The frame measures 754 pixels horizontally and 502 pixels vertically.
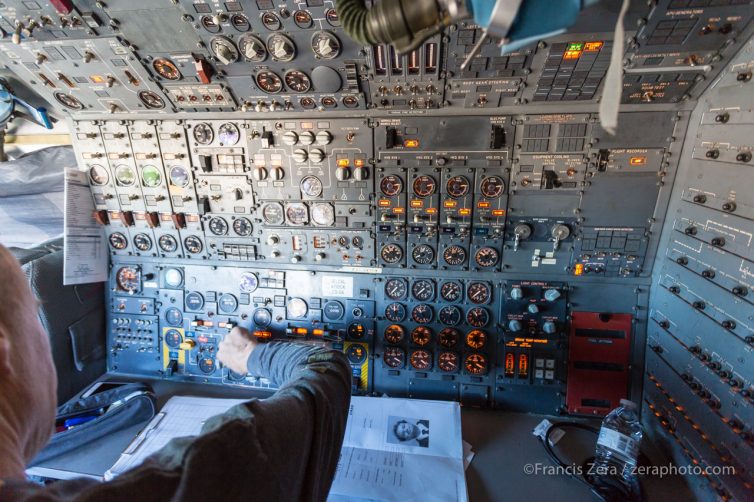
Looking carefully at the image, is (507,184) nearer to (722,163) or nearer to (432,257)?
(432,257)

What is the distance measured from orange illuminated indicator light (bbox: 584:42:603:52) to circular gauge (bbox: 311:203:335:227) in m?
1.73

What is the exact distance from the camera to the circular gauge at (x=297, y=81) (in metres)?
1.98

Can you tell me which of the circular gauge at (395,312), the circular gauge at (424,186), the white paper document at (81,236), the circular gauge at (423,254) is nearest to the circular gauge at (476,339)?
the circular gauge at (395,312)

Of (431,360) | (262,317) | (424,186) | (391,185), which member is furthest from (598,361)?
(262,317)

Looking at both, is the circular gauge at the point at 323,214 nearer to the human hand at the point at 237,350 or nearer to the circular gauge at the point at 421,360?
the human hand at the point at 237,350

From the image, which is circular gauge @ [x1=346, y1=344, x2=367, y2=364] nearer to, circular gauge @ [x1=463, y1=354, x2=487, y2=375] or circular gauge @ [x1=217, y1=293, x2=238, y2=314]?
circular gauge @ [x1=463, y1=354, x2=487, y2=375]

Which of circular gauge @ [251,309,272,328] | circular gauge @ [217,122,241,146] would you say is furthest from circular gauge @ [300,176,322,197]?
circular gauge @ [251,309,272,328]

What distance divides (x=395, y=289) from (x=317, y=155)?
1103 mm

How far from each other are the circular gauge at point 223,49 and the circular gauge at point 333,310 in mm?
1692

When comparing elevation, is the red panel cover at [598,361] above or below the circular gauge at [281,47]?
below

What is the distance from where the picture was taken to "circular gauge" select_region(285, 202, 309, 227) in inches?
95.0

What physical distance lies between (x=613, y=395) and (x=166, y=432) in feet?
9.86

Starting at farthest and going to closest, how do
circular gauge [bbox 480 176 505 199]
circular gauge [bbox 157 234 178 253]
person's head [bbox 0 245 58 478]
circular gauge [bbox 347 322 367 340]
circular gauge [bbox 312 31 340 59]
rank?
1. circular gauge [bbox 157 234 178 253]
2. circular gauge [bbox 347 322 367 340]
3. circular gauge [bbox 480 176 505 199]
4. circular gauge [bbox 312 31 340 59]
5. person's head [bbox 0 245 58 478]

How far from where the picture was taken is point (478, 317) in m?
2.38
